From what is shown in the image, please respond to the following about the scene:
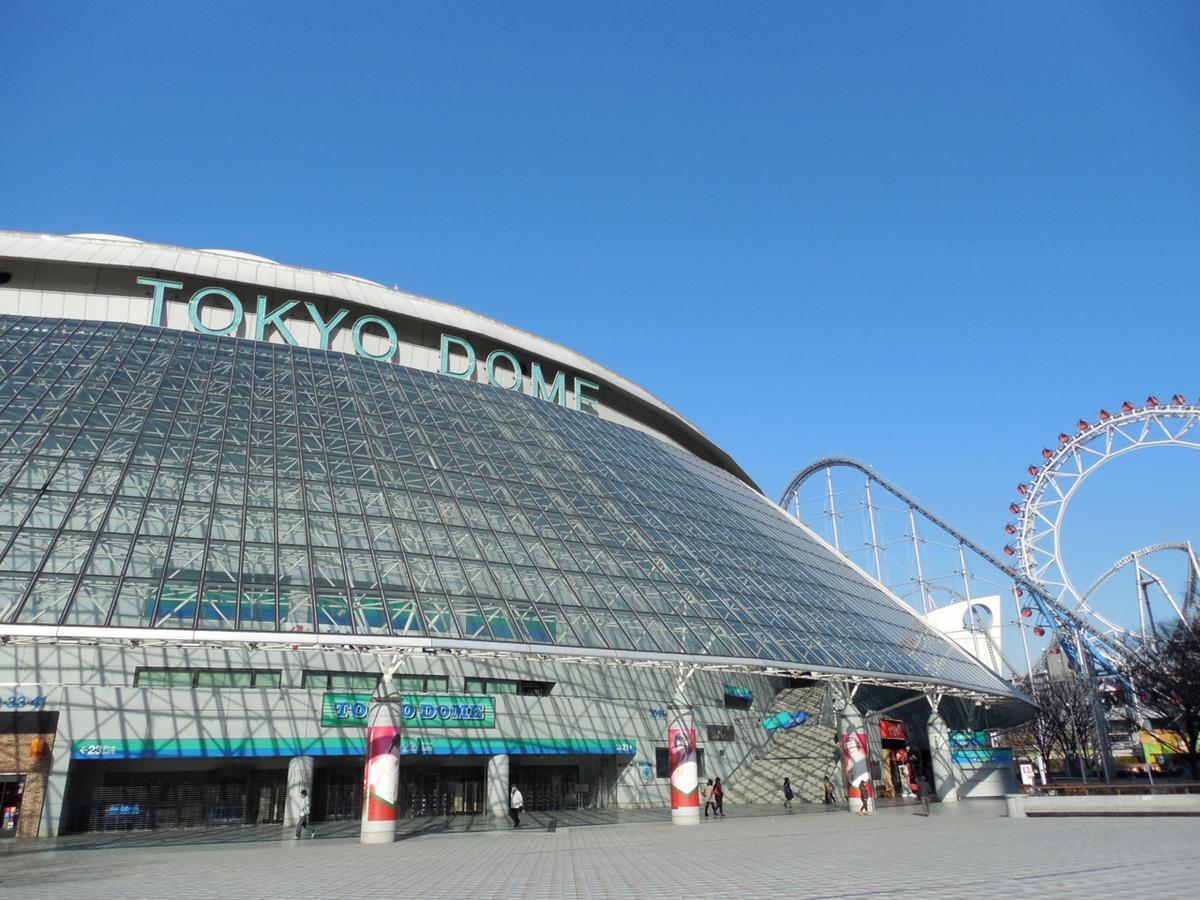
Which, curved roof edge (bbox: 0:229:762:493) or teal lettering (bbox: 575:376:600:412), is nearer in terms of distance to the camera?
curved roof edge (bbox: 0:229:762:493)

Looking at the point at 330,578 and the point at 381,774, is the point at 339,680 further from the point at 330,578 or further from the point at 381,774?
the point at 381,774

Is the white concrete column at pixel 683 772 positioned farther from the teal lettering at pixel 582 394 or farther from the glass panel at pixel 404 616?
the teal lettering at pixel 582 394

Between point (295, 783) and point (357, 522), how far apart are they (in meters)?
9.18

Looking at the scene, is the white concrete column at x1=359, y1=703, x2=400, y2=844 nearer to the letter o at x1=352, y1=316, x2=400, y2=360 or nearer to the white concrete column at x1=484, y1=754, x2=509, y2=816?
the white concrete column at x1=484, y1=754, x2=509, y2=816

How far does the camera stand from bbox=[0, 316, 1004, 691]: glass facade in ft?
77.1

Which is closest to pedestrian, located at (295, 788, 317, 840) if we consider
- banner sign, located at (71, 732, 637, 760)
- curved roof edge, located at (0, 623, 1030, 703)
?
banner sign, located at (71, 732, 637, 760)

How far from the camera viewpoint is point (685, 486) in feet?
151

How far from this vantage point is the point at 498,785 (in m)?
32.4

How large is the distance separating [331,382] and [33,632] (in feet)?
69.6

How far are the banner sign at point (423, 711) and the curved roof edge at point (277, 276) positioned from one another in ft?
76.9

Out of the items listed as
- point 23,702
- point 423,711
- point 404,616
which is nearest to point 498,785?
point 423,711

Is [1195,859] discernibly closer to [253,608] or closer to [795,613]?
[795,613]

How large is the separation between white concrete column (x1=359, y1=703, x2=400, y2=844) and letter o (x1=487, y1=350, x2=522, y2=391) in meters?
27.4

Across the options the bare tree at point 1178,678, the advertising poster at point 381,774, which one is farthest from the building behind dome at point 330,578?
the bare tree at point 1178,678
